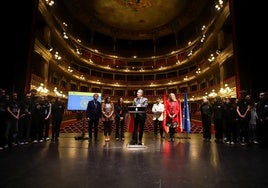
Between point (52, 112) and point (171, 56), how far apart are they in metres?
26.3

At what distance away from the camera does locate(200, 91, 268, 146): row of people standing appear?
16.9ft

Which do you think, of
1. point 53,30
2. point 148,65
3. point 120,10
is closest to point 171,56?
point 148,65

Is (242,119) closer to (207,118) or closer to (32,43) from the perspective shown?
(207,118)

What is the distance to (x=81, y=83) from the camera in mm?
27734

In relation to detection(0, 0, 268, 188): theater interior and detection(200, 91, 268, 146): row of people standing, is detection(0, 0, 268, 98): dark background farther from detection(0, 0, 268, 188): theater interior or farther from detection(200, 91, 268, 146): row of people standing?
detection(200, 91, 268, 146): row of people standing

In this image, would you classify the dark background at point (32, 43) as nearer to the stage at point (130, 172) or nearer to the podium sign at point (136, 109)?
the stage at point (130, 172)

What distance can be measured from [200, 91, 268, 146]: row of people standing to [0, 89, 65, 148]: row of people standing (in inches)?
219

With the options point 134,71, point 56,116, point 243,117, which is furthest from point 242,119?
point 134,71

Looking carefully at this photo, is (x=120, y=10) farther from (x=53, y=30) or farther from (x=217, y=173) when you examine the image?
(x=217, y=173)

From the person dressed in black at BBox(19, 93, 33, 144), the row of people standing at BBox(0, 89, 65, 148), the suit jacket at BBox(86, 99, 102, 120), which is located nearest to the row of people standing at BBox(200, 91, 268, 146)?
the suit jacket at BBox(86, 99, 102, 120)

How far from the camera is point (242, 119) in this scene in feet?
18.0

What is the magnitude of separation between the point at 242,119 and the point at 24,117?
658cm

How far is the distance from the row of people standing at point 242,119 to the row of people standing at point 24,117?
5561 mm

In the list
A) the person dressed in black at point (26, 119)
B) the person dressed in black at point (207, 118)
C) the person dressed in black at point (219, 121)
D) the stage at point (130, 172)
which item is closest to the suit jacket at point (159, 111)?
the person dressed in black at point (207, 118)
